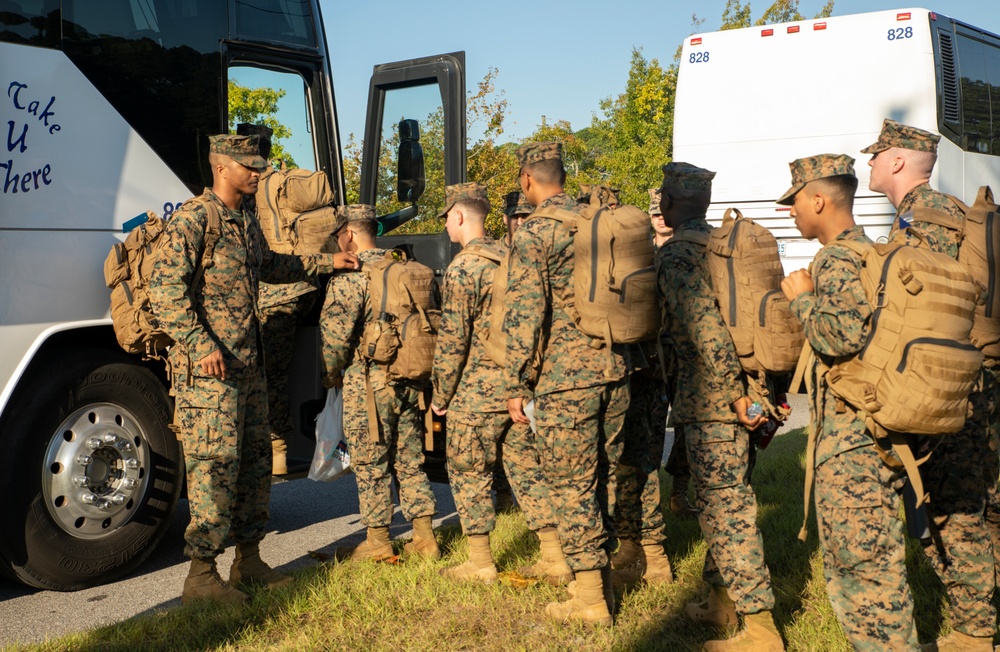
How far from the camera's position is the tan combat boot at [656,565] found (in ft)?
16.5

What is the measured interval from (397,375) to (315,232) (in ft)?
3.81

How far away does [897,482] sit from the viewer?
11.3 ft

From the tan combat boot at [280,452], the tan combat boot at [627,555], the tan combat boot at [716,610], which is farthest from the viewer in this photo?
the tan combat boot at [280,452]

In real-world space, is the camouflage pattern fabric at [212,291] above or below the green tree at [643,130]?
below

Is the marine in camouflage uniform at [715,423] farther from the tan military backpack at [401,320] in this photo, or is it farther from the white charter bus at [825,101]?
the white charter bus at [825,101]

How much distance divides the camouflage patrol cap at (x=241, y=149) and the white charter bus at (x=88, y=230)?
0.78 metres

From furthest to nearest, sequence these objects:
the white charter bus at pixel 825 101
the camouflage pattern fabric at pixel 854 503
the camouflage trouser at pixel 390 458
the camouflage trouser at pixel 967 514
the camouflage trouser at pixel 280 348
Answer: the white charter bus at pixel 825 101
the camouflage trouser at pixel 280 348
the camouflage trouser at pixel 390 458
the camouflage trouser at pixel 967 514
the camouflage pattern fabric at pixel 854 503

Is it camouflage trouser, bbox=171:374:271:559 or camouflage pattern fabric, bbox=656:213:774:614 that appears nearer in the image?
camouflage pattern fabric, bbox=656:213:774:614

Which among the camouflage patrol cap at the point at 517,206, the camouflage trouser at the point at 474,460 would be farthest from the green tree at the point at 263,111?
the camouflage trouser at the point at 474,460

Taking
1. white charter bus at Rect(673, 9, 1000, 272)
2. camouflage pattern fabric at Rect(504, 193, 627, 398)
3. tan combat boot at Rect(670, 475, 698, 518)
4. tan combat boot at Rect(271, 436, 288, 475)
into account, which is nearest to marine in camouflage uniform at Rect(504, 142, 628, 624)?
camouflage pattern fabric at Rect(504, 193, 627, 398)

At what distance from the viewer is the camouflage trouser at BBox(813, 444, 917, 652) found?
3322mm

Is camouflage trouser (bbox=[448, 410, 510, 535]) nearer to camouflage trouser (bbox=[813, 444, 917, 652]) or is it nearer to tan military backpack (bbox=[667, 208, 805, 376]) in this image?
tan military backpack (bbox=[667, 208, 805, 376])

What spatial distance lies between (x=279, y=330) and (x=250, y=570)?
61.7 inches

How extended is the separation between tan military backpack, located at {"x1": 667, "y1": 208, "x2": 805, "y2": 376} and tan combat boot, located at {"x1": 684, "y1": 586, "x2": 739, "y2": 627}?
1.00 meters
